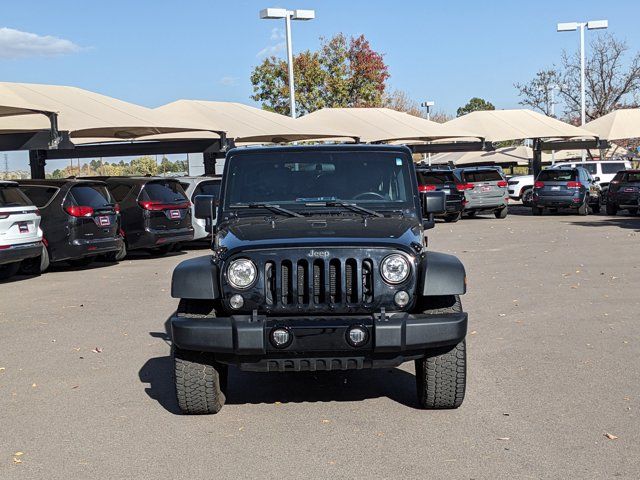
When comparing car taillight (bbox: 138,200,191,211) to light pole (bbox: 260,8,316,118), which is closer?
car taillight (bbox: 138,200,191,211)

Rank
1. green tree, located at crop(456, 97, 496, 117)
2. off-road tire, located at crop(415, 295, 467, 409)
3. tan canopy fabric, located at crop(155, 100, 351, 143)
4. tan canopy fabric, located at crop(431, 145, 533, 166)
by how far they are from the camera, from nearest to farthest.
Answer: off-road tire, located at crop(415, 295, 467, 409) → tan canopy fabric, located at crop(155, 100, 351, 143) → tan canopy fabric, located at crop(431, 145, 533, 166) → green tree, located at crop(456, 97, 496, 117)

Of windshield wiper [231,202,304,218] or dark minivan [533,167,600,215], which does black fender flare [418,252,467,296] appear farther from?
dark minivan [533,167,600,215]

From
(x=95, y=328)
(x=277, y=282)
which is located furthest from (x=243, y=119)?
(x=277, y=282)

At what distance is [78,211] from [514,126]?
26.4m

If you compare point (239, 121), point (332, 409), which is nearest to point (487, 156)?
point (239, 121)

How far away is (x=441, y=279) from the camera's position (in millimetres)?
6184

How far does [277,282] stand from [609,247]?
14.5 metres

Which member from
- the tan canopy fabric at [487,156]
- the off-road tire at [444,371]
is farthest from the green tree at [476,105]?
the off-road tire at [444,371]

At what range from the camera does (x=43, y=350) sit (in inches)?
364

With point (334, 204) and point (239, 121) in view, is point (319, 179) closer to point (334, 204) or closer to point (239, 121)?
point (334, 204)

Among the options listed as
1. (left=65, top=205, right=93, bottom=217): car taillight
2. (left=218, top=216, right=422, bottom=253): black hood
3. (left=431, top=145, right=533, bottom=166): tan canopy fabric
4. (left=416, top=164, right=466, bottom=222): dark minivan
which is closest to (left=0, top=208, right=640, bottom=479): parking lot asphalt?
(left=218, top=216, right=422, bottom=253): black hood

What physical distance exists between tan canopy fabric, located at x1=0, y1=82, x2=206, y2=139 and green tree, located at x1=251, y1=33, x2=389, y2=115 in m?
34.0

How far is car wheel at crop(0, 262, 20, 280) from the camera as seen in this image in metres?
16.0

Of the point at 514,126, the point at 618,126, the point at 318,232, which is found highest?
the point at 514,126
